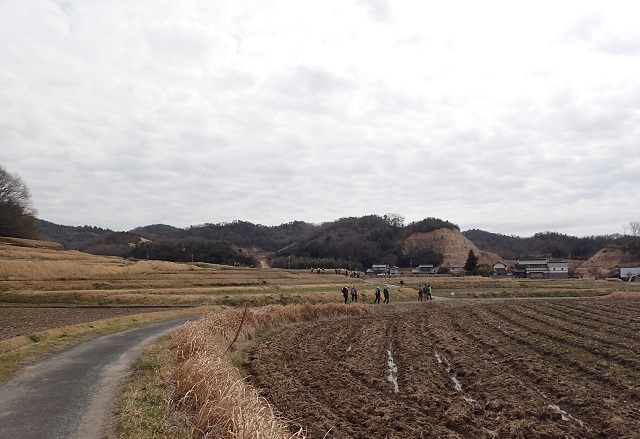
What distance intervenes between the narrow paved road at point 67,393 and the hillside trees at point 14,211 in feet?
270

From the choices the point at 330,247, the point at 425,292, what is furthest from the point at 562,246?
the point at 425,292

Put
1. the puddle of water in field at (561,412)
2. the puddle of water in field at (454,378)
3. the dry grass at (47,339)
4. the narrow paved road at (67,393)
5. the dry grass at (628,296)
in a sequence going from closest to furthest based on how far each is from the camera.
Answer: the narrow paved road at (67,393), the puddle of water in field at (561,412), the puddle of water in field at (454,378), the dry grass at (47,339), the dry grass at (628,296)

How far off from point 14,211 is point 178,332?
8546 centimetres

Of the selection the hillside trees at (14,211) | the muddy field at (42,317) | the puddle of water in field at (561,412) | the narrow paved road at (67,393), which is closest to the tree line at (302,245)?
the hillside trees at (14,211)

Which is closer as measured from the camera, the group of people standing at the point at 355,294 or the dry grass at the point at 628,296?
the group of people standing at the point at 355,294

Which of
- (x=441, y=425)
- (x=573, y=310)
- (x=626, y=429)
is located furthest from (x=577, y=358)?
(x=573, y=310)

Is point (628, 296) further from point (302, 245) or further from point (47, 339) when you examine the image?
point (302, 245)

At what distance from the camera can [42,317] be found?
26.1 m

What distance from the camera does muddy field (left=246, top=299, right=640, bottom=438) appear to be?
9570mm

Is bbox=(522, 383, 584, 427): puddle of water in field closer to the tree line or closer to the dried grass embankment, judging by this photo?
the dried grass embankment

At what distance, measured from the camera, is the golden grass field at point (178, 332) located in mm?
7818

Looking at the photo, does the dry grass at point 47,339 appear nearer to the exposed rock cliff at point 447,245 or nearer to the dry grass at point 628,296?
the dry grass at point 628,296

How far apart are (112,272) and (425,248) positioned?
110m

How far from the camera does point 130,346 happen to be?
16406mm
